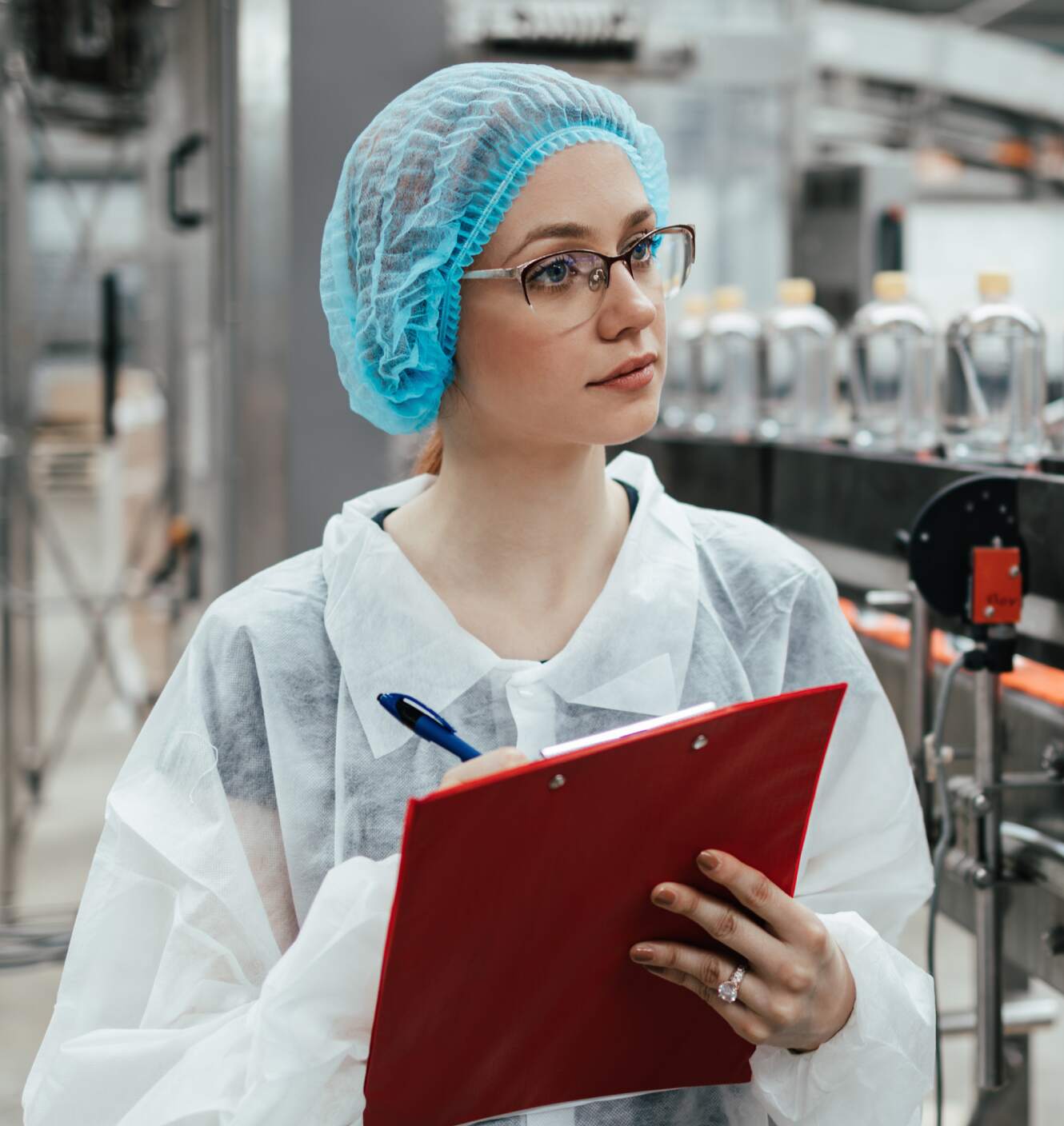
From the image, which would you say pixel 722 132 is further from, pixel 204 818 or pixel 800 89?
pixel 204 818

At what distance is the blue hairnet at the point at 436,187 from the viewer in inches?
38.1

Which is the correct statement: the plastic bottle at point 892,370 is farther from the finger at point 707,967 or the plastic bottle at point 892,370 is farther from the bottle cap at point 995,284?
the finger at point 707,967

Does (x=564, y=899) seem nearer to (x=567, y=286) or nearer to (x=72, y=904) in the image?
(x=567, y=286)

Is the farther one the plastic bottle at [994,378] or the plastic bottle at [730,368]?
the plastic bottle at [730,368]

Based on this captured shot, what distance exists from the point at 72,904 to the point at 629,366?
8.82 ft

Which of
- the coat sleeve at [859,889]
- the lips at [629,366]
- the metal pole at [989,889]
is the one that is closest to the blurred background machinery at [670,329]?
the metal pole at [989,889]

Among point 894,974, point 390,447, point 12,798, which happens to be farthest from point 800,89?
point 894,974

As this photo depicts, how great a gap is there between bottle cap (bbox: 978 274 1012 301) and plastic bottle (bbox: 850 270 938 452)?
0.84 ft

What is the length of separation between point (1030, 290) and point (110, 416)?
15.8ft

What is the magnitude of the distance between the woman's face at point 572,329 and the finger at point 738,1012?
38cm

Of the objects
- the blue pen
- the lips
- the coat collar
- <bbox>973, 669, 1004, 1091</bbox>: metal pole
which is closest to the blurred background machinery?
<bbox>973, 669, 1004, 1091</bbox>: metal pole

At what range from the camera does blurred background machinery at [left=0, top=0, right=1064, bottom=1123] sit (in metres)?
1.59

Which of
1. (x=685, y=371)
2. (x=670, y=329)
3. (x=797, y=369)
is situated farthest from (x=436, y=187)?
(x=670, y=329)

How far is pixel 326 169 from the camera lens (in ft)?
7.14
